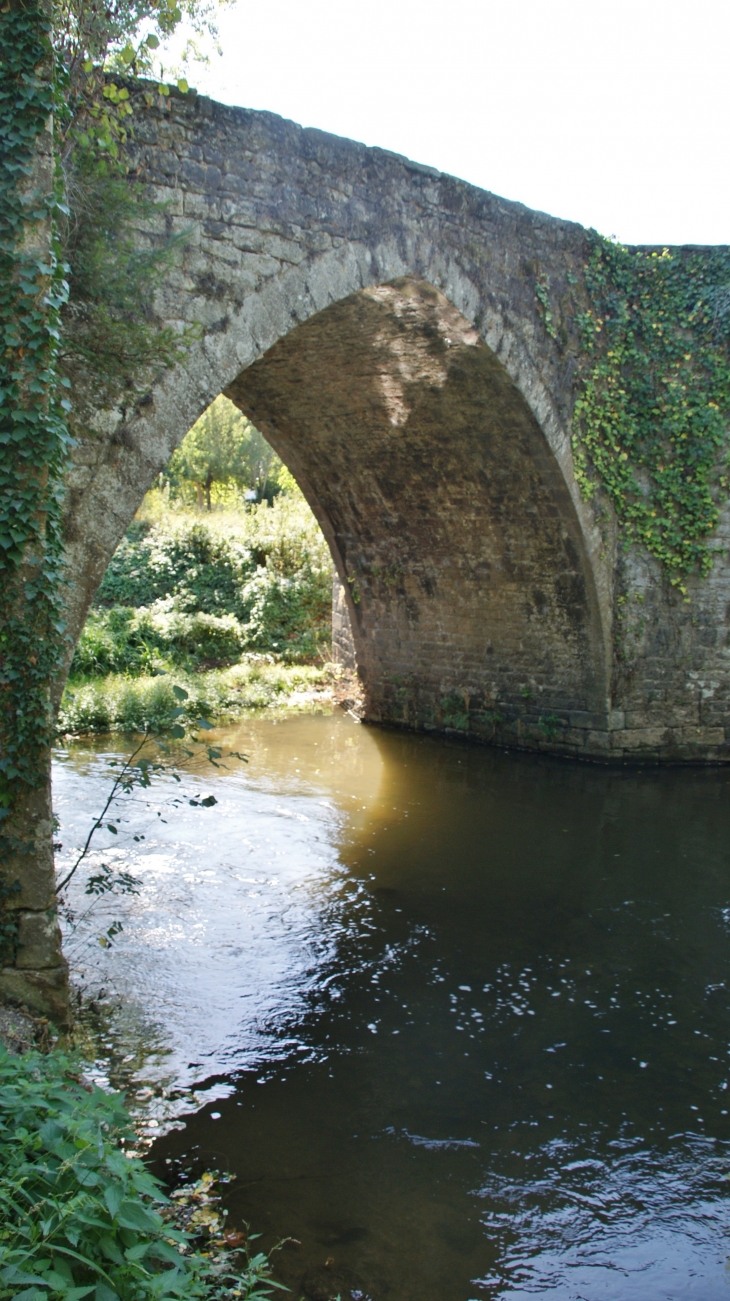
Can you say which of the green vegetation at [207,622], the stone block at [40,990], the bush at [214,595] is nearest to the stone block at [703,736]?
the green vegetation at [207,622]

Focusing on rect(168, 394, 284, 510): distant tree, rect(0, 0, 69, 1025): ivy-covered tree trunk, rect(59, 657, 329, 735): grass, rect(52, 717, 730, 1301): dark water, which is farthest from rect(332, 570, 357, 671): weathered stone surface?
rect(168, 394, 284, 510): distant tree

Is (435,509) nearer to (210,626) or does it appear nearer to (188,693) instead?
(188,693)

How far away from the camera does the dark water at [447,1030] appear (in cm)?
301

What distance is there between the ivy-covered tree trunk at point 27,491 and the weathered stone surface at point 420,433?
1235 mm

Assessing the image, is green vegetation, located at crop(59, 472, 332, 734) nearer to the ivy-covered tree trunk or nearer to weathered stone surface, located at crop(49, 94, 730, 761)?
weathered stone surface, located at crop(49, 94, 730, 761)

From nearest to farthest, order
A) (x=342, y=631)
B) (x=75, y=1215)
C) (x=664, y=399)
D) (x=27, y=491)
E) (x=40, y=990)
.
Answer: (x=75, y=1215), (x=27, y=491), (x=40, y=990), (x=664, y=399), (x=342, y=631)

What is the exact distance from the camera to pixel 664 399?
8.72m

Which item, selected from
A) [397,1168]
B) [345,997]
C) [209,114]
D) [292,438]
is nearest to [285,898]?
[345,997]

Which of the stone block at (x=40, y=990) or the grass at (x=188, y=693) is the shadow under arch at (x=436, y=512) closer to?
the grass at (x=188, y=693)

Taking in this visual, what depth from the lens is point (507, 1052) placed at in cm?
414

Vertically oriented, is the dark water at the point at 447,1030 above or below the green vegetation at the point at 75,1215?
below

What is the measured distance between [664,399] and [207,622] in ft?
24.2

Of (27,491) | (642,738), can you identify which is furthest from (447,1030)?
(642,738)

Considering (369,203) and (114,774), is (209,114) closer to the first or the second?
(369,203)
